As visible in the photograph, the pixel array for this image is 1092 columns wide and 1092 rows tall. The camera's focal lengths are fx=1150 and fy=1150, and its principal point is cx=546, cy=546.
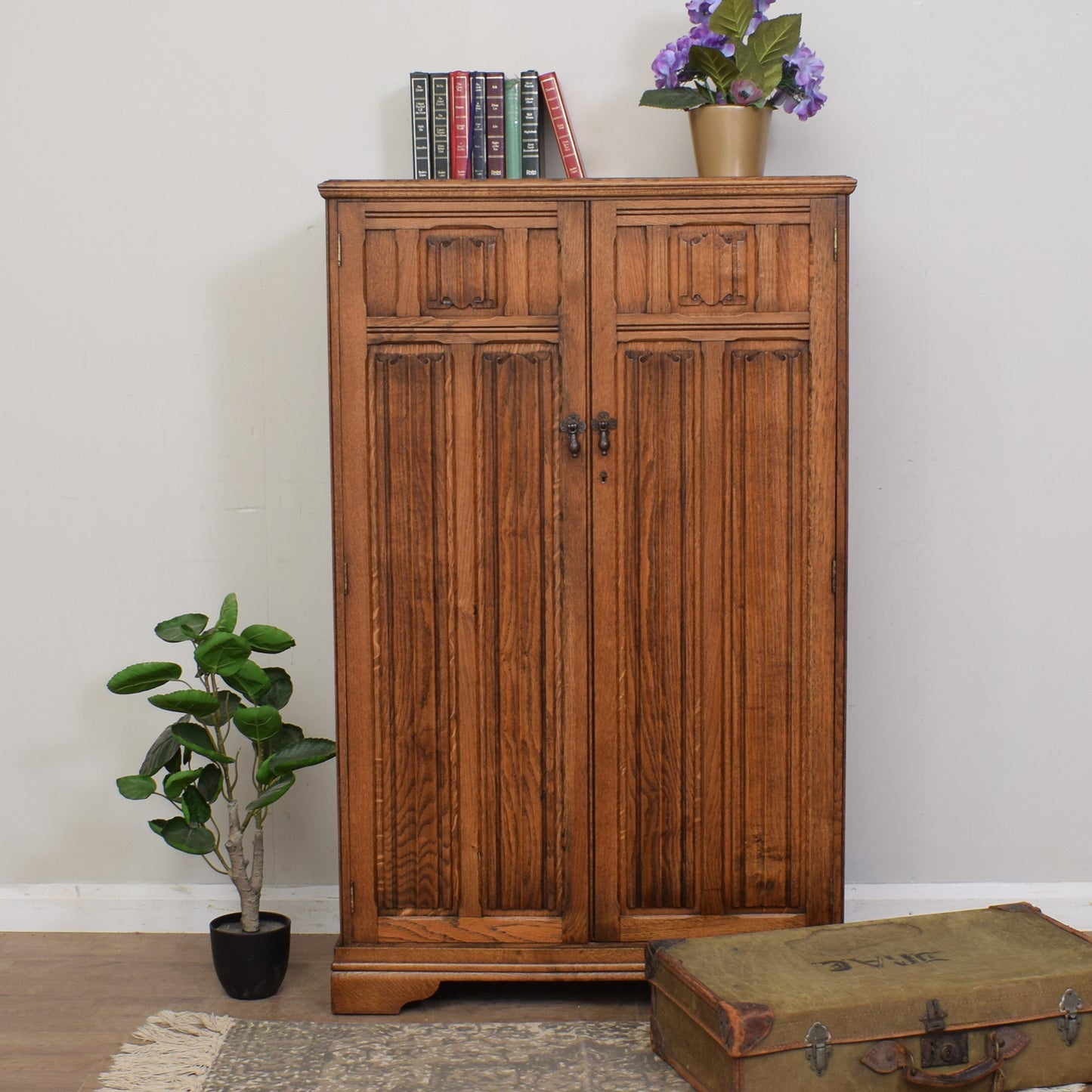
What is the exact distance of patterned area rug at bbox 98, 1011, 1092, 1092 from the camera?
204 cm

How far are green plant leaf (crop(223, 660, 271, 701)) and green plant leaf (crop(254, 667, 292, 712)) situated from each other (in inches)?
3.4

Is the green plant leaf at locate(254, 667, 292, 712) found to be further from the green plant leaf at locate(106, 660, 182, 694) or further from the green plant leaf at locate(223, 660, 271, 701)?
the green plant leaf at locate(106, 660, 182, 694)

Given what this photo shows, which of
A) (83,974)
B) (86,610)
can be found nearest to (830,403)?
(86,610)

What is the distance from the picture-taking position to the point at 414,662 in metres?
2.30

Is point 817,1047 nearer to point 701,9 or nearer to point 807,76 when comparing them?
point 807,76

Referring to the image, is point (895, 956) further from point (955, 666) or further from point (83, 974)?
point (83, 974)

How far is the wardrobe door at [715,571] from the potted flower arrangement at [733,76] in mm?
219

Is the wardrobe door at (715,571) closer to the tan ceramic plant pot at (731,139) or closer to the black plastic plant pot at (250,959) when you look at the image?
the tan ceramic plant pot at (731,139)

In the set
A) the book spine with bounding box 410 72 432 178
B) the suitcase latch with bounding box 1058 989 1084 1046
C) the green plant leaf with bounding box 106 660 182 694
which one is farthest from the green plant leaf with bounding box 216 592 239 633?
the suitcase latch with bounding box 1058 989 1084 1046

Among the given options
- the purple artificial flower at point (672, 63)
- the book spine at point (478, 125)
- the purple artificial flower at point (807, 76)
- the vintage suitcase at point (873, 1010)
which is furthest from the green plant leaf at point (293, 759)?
the purple artificial flower at point (807, 76)

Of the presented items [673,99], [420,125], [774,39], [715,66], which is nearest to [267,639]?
[420,125]

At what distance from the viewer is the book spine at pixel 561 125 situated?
251cm

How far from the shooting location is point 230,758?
2.42 m

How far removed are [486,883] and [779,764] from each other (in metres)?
0.63
